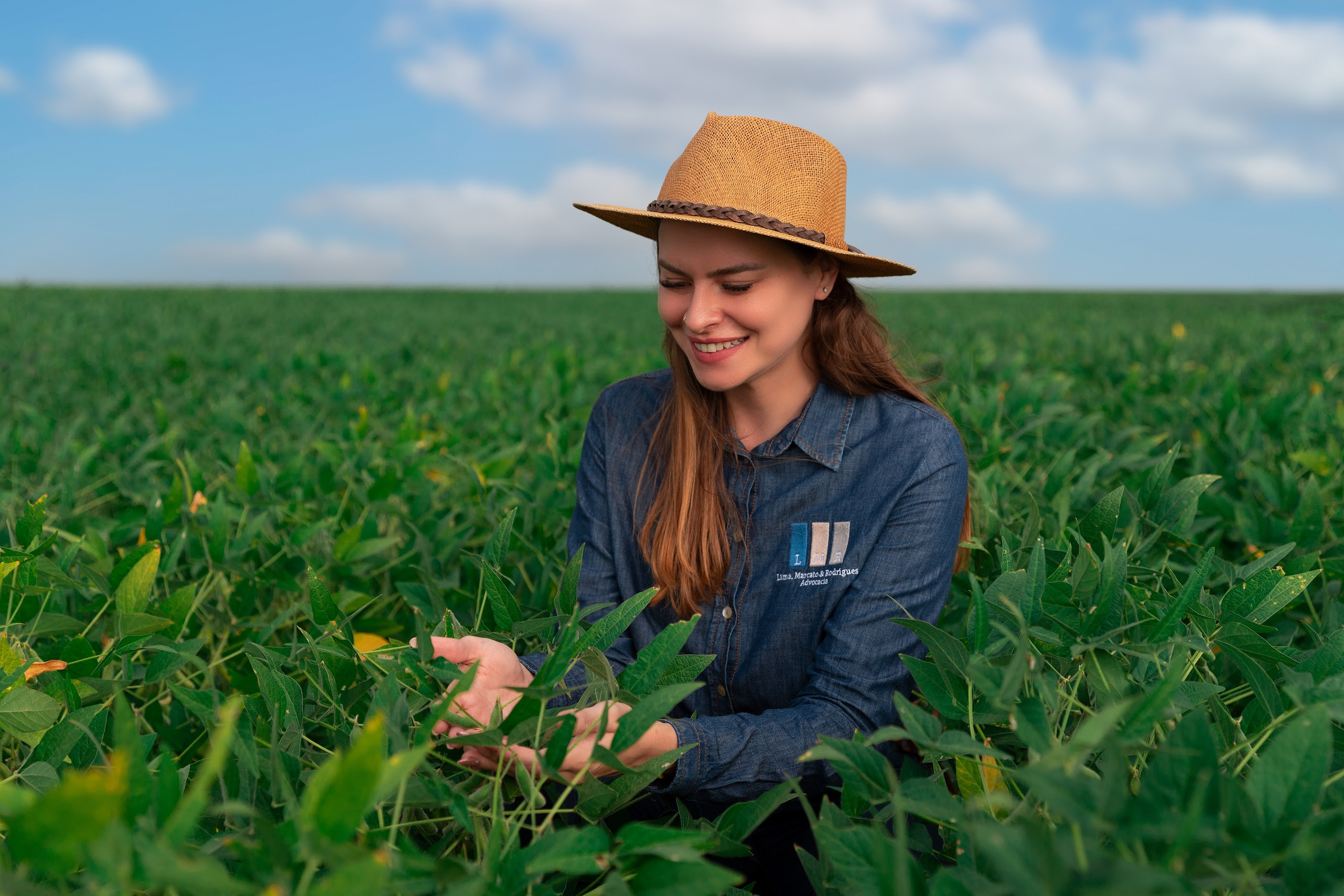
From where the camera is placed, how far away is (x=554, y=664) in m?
0.87

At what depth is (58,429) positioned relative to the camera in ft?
12.7

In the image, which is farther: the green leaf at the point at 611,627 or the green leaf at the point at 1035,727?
the green leaf at the point at 611,627

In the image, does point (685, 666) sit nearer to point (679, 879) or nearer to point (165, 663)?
point (679, 879)

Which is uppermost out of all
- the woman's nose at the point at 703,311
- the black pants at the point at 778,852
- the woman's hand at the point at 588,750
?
the woman's nose at the point at 703,311

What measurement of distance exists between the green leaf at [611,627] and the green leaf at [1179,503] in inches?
45.0

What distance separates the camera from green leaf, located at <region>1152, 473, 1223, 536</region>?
1671mm

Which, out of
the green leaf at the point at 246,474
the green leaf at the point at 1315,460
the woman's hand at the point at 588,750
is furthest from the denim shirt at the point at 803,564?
the green leaf at the point at 1315,460

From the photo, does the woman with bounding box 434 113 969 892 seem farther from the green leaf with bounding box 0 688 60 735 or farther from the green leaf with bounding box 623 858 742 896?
the green leaf with bounding box 623 858 742 896

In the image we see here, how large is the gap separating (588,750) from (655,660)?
1.33 ft

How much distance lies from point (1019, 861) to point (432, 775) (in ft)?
1.74

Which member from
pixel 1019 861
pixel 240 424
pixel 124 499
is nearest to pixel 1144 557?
pixel 1019 861

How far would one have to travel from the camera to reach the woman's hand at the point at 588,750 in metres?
0.92

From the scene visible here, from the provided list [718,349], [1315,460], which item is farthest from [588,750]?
[1315,460]

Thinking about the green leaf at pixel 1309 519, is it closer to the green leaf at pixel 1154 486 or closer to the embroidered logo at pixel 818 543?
the green leaf at pixel 1154 486
